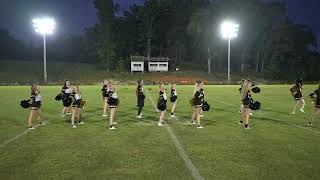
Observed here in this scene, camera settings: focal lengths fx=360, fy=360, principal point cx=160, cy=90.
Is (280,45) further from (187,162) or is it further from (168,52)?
(187,162)

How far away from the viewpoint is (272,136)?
1287 cm

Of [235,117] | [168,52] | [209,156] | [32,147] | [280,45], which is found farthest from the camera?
[168,52]

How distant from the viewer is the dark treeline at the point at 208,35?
87.0 m

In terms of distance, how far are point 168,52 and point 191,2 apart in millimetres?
15657

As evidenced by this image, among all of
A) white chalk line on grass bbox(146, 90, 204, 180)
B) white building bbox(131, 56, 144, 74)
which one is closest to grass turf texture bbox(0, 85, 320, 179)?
white chalk line on grass bbox(146, 90, 204, 180)

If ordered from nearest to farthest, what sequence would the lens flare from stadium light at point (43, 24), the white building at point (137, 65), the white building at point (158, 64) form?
the lens flare from stadium light at point (43, 24) → the white building at point (137, 65) → the white building at point (158, 64)

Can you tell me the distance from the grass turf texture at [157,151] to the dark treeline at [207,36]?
70.5 meters

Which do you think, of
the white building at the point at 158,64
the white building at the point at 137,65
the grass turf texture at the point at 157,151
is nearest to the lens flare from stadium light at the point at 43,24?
the white building at the point at 137,65

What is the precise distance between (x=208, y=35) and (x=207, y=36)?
36 cm

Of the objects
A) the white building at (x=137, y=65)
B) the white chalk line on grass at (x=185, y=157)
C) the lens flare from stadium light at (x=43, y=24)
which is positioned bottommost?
the white chalk line on grass at (x=185, y=157)

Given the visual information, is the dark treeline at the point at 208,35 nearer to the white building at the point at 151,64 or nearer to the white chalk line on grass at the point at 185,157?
the white building at the point at 151,64

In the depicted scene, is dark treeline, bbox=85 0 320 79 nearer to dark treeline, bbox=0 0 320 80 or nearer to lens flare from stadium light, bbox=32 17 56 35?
dark treeline, bbox=0 0 320 80

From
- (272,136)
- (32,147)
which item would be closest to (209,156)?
(272,136)

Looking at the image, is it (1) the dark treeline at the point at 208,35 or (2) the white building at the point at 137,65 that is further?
(1) the dark treeline at the point at 208,35
